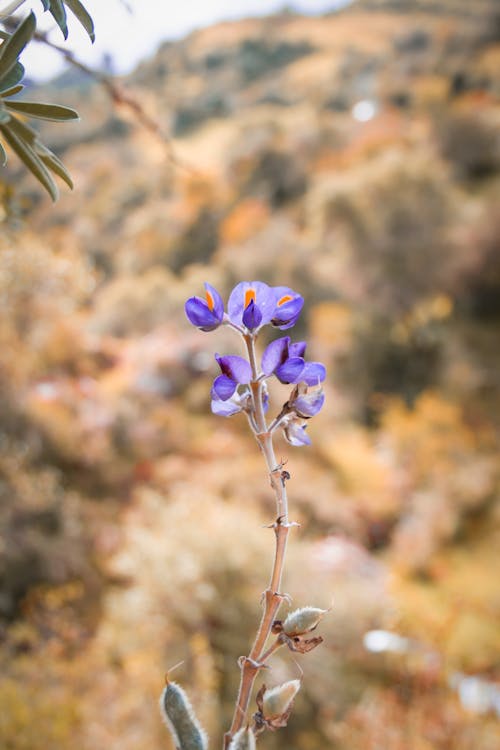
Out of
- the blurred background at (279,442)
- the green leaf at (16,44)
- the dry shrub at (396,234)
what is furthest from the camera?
the dry shrub at (396,234)

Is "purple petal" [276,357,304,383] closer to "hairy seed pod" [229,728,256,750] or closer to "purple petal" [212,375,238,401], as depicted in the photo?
"purple petal" [212,375,238,401]

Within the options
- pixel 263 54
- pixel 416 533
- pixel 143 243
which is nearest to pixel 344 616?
pixel 416 533

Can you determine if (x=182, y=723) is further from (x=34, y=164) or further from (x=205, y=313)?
(x=34, y=164)

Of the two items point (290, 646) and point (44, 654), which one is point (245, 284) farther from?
point (44, 654)

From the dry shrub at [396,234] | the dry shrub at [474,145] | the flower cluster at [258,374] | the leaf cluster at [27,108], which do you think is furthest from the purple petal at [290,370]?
the dry shrub at [474,145]

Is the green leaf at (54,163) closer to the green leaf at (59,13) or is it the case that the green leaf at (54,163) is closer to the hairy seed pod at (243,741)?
the green leaf at (59,13)

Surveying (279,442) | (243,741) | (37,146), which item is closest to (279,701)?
(243,741)
